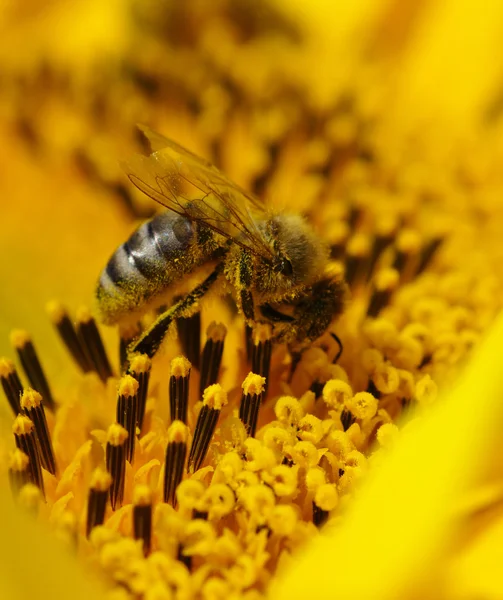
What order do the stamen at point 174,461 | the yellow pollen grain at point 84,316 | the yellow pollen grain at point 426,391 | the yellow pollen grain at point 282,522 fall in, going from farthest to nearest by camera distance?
the yellow pollen grain at point 84,316, the yellow pollen grain at point 426,391, the stamen at point 174,461, the yellow pollen grain at point 282,522

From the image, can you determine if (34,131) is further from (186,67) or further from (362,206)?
(362,206)

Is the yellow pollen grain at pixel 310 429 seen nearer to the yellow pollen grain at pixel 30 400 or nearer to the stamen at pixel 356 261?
the yellow pollen grain at pixel 30 400

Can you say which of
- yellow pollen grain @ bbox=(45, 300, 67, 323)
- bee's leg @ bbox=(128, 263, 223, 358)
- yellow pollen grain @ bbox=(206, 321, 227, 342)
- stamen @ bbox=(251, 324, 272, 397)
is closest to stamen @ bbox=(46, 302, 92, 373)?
yellow pollen grain @ bbox=(45, 300, 67, 323)

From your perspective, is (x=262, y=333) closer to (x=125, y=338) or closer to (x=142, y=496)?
(x=125, y=338)

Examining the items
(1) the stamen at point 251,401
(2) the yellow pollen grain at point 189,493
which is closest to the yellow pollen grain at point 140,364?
(1) the stamen at point 251,401

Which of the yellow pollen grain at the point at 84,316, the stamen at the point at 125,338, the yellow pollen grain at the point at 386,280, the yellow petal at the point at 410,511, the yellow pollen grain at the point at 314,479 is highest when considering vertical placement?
the yellow pollen grain at the point at 84,316

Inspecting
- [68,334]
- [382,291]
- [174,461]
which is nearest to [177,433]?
[174,461]

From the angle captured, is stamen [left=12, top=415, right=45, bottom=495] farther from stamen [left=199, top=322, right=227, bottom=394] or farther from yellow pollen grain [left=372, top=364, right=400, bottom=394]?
yellow pollen grain [left=372, top=364, right=400, bottom=394]
